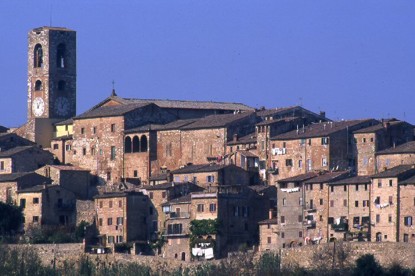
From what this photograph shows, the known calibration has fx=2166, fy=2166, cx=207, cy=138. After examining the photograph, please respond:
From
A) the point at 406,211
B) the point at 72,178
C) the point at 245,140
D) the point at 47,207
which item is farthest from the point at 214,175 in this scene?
the point at 406,211

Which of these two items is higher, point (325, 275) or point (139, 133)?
point (139, 133)

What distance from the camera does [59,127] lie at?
333 feet

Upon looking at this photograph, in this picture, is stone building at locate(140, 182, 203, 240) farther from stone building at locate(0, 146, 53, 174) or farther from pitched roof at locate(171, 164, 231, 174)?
stone building at locate(0, 146, 53, 174)

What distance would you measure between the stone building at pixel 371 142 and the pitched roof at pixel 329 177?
161 centimetres

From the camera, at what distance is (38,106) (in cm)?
10294

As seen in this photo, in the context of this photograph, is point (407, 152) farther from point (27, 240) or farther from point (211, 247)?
point (27, 240)

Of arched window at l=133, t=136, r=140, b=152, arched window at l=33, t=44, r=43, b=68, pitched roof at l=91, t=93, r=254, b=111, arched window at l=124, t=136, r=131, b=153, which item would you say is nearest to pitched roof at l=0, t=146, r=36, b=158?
pitched roof at l=91, t=93, r=254, b=111

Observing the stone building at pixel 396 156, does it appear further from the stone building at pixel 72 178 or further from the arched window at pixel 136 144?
the stone building at pixel 72 178

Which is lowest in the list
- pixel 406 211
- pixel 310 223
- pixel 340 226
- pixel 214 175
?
pixel 340 226

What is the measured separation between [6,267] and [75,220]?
17.5 feet

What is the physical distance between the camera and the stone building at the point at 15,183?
92750 mm

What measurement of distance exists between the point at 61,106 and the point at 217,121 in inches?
477

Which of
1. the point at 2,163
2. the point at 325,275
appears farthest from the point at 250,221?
the point at 2,163

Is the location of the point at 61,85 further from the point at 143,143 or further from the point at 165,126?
the point at 165,126
